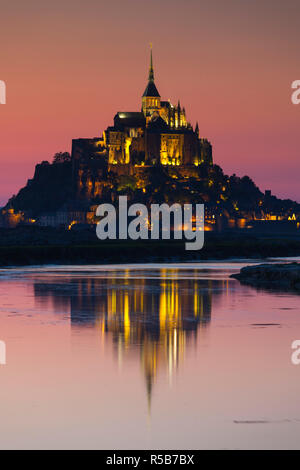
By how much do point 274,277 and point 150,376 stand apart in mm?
24410

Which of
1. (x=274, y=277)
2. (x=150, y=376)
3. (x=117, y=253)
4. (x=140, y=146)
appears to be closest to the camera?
(x=150, y=376)

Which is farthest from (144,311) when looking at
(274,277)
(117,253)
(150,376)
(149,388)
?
(117,253)

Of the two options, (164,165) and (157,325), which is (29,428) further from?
(164,165)

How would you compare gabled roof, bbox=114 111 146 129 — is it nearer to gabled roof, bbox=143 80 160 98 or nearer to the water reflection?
gabled roof, bbox=143 80 160 98

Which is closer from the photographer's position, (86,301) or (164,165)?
(86,301)

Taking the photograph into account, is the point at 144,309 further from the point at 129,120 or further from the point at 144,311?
the point at 129,120

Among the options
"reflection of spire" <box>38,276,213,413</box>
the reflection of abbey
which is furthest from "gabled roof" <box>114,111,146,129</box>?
"reflection of spire" <box>38,276,213,413</box>

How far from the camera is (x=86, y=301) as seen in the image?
31172mm

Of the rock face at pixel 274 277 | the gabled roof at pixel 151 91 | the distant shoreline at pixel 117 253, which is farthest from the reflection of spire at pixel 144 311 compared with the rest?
the gabled roof at pixel 151 91

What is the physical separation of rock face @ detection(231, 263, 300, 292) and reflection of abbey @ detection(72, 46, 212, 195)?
395 ft

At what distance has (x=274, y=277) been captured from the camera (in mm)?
39688

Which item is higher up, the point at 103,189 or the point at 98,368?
the point at 103,189

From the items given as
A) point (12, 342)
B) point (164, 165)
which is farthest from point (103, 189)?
point (12, 342)

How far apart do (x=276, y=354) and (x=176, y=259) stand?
56.7m
